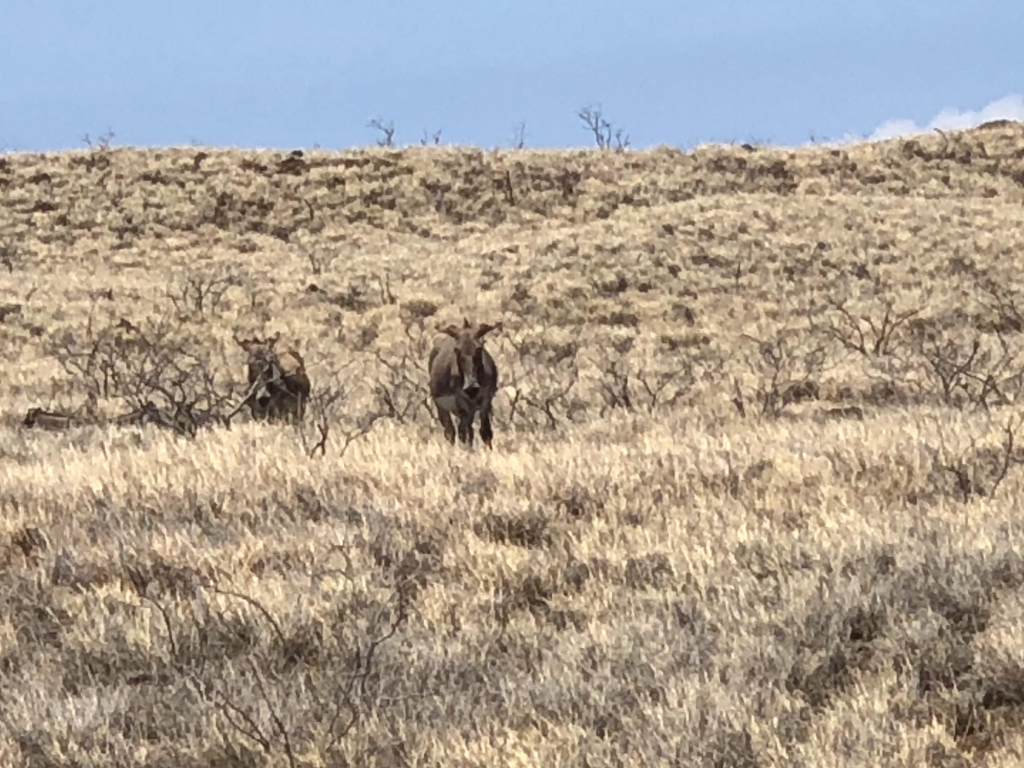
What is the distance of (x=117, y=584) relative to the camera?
18.6 feet

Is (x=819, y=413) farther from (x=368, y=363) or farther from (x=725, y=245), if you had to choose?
(x=725, y=245)

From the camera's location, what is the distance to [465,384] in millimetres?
10797

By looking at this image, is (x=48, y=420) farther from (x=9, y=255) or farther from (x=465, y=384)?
(x=9, y=255)

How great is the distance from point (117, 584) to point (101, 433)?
5.84 m

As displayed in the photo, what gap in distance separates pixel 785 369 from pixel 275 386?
7.03 meters

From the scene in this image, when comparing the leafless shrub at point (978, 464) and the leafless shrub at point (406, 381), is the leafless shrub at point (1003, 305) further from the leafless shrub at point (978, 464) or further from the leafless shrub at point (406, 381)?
the leafless shrub at point (978, 464)

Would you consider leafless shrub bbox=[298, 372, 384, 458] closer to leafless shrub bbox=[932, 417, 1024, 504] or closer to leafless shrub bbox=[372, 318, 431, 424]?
leafless shrub bbox=[372, 318, 431, 424]

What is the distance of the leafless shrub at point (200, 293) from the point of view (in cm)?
2330

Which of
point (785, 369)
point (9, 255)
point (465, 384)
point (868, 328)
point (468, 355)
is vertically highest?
point (9, 255)

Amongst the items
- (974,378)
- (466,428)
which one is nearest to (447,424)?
(466,428)

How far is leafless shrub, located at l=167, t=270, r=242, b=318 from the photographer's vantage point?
2330 centimetres

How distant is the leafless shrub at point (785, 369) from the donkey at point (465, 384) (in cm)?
290

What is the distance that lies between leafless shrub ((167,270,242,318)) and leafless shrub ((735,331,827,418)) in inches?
393

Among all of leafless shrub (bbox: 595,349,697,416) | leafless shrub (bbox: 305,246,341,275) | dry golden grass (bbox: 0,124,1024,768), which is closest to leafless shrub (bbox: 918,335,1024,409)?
dry golden grass (bbox: 0,124,1024,768)
